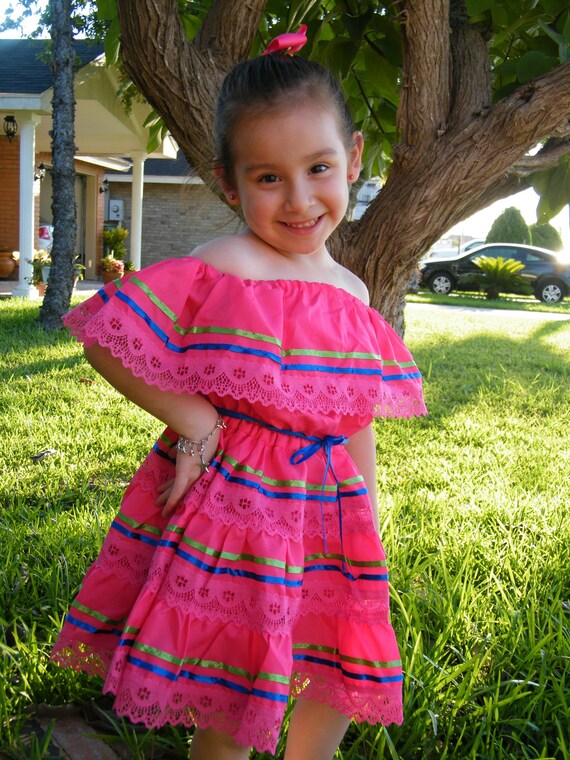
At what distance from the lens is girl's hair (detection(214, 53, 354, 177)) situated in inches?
56.3

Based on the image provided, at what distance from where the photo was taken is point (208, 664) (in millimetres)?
1325

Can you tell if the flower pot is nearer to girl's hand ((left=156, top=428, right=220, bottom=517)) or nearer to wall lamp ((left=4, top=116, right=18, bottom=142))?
wall lamp ((left=4, top=116, right=18, bottom=142))

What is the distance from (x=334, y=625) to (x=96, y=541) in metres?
1.22

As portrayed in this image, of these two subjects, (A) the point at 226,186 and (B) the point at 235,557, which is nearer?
(B) the point at 235,557

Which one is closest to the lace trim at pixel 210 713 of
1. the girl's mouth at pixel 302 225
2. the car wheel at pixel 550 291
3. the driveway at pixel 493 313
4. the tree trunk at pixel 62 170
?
the girl's mouth at pixel 302 225

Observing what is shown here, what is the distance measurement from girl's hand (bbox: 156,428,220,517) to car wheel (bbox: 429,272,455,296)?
60.6 ft

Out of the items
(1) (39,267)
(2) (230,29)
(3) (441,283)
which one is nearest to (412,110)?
(2) (230,29)

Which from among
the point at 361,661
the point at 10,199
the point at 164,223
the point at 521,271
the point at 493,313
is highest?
the point at 361,661

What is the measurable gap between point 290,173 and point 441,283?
61.0 feet

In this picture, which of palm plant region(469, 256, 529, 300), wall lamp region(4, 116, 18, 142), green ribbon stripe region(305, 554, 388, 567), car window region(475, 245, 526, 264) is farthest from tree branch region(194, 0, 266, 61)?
car window region(475, 245, 526, 264)

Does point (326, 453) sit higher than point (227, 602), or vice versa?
point (326, 453)

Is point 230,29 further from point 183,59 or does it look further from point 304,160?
point 304,160

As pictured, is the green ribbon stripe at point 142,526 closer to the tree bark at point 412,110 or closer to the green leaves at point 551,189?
the tree bark at point 412,110

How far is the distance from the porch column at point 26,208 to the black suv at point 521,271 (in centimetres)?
1030
